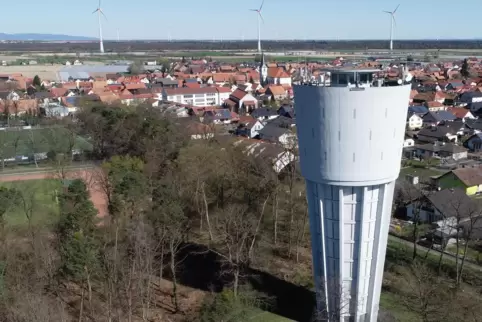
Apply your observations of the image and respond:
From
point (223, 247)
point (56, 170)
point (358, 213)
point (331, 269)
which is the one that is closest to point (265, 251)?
point (223, 247)

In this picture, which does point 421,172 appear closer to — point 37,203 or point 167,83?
point 37,203

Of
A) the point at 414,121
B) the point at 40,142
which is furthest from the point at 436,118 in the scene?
the point at 40,142

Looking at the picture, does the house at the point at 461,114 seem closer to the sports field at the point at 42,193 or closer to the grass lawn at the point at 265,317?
the sports field at the point at 42,193

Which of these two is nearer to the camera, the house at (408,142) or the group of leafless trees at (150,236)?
the group of leafless trees at (150,236)

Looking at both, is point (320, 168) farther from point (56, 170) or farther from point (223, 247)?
point (56, 170)

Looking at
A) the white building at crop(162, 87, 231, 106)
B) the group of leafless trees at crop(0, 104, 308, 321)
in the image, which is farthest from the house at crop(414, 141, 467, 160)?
the white building at crop(162, 87, 231, 106)

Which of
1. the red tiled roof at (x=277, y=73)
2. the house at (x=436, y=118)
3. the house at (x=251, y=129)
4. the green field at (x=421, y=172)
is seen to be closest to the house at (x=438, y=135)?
the house at (x=436, y=118)

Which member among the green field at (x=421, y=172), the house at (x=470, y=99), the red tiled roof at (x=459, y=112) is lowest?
the green field at (x=421, y=172)

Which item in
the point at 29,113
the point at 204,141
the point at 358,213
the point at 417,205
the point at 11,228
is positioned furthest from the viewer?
the point at 29,113
